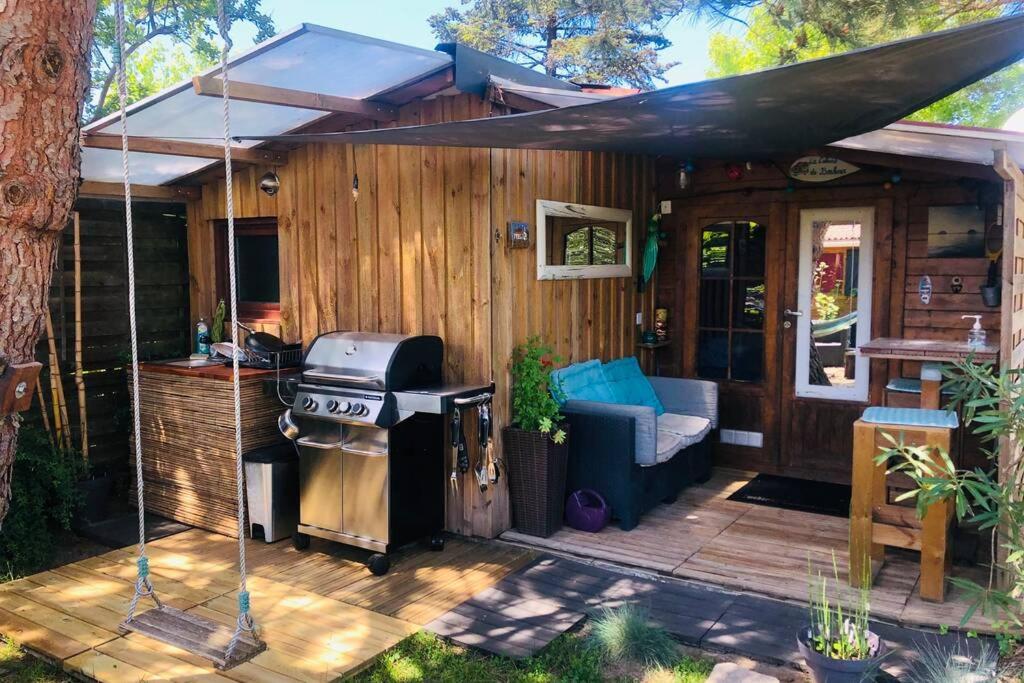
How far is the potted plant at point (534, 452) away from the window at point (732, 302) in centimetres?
194


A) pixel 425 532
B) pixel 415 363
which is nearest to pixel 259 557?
pixel 425 532

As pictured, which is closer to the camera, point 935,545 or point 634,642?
point 634,642

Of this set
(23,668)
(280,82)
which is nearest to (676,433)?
(280,82)

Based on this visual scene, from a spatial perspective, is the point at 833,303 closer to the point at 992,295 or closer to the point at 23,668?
the point at 992,295

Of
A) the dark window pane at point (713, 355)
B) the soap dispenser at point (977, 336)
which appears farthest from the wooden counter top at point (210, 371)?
the soap dispenser at point (977, 336)

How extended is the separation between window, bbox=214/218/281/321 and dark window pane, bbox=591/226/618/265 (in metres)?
2.13

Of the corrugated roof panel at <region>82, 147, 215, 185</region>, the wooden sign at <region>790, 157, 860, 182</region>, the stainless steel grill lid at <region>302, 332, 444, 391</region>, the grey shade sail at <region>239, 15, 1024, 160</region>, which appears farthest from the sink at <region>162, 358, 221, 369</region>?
the wooden sign at <region>790, 157, 860, 182</region>

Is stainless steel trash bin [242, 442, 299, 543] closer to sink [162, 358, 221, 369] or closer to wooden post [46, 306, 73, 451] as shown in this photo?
sink [162, 358, 221, 369]

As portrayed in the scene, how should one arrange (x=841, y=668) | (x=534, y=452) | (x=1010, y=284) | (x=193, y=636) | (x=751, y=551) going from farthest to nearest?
(x=534, y=452)
(x=751, y=551)
(x=1010, y=284)
(x=193, y=636)
(x=841, y=668)

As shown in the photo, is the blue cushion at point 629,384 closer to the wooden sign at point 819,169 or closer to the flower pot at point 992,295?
the wooden sign at point 819,169

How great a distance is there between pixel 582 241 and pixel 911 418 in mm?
2291

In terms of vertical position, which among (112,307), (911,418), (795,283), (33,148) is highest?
(33,148)

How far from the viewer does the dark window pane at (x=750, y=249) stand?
18.6 feet

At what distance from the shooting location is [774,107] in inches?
129
